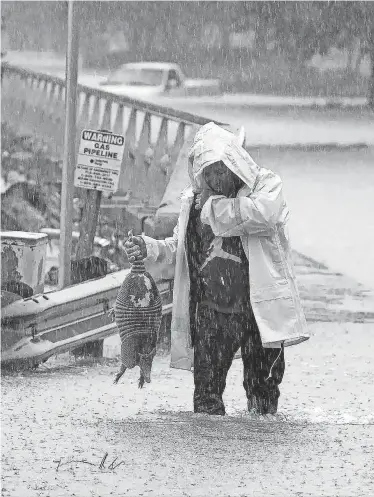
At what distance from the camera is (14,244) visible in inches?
412

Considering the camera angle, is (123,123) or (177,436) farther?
(123,123)

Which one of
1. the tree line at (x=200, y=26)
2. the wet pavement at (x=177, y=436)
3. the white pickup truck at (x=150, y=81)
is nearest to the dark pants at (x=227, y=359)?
the wet pavement at (x=177, y=436)

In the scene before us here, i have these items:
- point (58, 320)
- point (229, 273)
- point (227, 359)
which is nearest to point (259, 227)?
point (229, 273)

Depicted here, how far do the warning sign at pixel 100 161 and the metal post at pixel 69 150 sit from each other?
144 millimetres

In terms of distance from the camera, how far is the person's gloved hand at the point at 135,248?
22.5ft

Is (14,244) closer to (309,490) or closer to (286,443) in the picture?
(286,443)

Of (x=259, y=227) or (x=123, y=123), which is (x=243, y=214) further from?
(x=123, y=123)

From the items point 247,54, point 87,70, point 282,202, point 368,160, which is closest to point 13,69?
point 368,160

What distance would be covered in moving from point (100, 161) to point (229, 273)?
4.37 meters

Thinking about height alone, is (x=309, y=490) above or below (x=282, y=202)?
below

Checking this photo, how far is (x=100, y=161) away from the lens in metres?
11.0

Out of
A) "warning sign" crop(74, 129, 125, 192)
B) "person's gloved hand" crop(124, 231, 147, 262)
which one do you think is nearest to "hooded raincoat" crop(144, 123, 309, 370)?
"person's gloved hand" crop(124, 231, 147, 262)

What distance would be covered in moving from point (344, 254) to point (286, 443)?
31.7 feet

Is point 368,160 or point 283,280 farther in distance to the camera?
point 368,160
